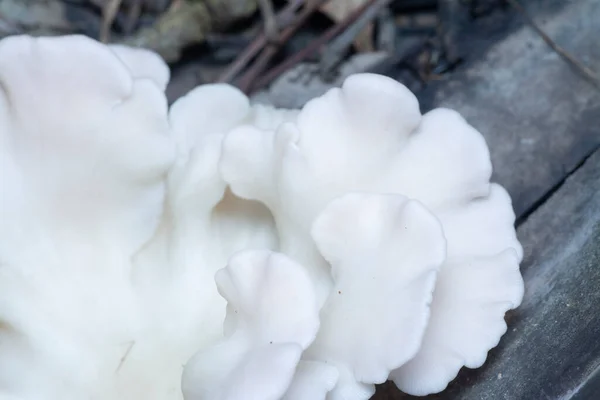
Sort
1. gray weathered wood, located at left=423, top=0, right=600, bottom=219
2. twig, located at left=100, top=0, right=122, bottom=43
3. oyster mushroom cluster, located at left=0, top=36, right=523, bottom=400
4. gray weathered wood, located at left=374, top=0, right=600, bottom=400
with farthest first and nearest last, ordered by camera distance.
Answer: twig, located at left=100, top=0, right=122, bottom=43 < gray weathered wood, located at left=423, top=0, right=600, bottom=219 < gray weathered wood, located at left=374, top=0, right=600, bottom=400 < oyster mushroom cluster, located at left=0, top=36, right=523, bottom=400

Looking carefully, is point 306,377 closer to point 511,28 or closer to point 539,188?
point 539,188

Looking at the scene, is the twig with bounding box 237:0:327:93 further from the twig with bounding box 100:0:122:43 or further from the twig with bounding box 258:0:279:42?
the twig with bounding box 100:0:122:43

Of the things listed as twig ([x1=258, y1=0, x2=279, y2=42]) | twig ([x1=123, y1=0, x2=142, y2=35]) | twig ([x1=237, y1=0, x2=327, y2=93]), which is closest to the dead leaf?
twig ([x1=237, y1=0, x2=327, y2=93])

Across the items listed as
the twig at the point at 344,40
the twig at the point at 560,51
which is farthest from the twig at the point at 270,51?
the twig at the point at 560,51

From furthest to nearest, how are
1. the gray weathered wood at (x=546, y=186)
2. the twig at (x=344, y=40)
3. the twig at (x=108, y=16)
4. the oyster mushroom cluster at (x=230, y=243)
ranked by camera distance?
the twig at (x=108, y=16) → the twig at (x=344, y=40) → the gray weathered wood at (x=546, y=186) → the oyster mushroom cluster at (x=230, y=243)

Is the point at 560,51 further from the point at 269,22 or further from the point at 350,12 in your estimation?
the point at 269,22

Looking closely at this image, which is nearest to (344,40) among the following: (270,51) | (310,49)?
(310,49)

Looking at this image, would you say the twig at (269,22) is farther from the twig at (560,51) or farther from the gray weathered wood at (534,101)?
the twig at (560,51)
